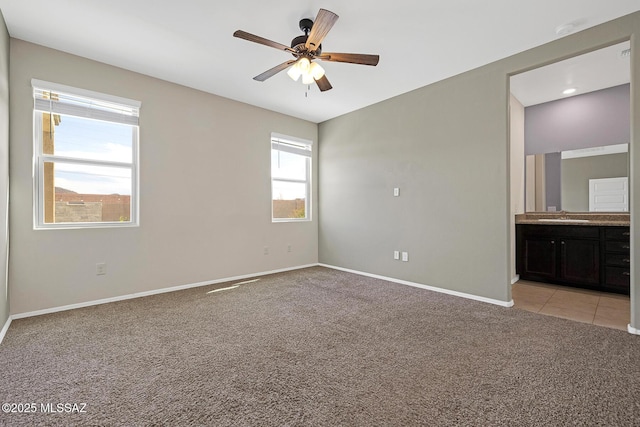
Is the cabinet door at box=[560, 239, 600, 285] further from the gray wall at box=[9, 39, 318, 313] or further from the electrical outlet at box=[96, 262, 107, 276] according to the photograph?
the electrical outlet at box=[96, 262, 107, 276]

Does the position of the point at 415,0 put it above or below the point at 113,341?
above

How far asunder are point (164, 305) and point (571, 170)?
5.68 metres

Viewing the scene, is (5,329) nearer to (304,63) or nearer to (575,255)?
(304,63)

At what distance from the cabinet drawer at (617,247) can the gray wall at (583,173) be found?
26.7 inches

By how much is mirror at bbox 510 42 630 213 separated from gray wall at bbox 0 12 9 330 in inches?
206

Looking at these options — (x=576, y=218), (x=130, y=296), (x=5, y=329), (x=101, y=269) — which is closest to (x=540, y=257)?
(x=576, y=218)

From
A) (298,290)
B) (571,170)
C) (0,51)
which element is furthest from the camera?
(571,170)

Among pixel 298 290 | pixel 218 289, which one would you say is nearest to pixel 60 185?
pixel 218 289

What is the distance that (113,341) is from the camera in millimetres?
2305

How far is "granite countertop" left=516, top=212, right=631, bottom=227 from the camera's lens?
361cm

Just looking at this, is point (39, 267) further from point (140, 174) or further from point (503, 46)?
point (503, 46)

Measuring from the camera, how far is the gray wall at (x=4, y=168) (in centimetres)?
243

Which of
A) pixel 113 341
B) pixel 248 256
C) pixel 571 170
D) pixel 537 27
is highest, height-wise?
pixel 537 27

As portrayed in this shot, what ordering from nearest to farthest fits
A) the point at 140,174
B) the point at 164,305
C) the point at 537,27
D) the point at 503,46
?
the point at 537,27
the point at 503,46
the point at 164,305
the point at 140,174
